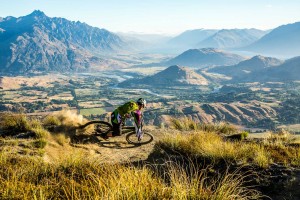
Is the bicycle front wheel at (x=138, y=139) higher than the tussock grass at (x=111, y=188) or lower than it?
lower

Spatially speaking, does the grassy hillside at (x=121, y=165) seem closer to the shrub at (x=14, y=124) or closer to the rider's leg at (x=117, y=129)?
the shrub at (x=14, y=124)

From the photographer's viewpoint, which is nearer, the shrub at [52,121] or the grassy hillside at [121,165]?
the grassy hillside at [121,165]

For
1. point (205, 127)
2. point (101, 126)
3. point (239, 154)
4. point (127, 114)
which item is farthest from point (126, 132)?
point (239, 154)

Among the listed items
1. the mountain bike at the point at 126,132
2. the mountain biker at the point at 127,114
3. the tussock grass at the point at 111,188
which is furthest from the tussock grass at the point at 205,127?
the tussock grass at the point at 111,188

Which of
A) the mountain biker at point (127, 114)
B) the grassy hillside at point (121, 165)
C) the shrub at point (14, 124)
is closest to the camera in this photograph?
the grassy hillside at point (121, 165)

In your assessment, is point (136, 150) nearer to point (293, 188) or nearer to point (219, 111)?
point (293, 188)

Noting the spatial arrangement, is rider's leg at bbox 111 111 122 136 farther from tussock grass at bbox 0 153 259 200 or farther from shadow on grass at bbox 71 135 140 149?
tussock grass at bbox 0 153 259 200

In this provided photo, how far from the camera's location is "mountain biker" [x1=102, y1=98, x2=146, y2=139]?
1291 centimetres

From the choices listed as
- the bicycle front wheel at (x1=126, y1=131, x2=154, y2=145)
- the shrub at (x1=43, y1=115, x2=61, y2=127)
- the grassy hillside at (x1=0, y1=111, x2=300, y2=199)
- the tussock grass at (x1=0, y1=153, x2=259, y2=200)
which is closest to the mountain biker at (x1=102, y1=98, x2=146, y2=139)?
the bicycle front wheel at (x1=126, y1=131, x2=154, y2=145)

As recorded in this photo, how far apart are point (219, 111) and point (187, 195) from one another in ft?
468

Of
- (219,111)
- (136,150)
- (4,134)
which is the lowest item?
(219,111)

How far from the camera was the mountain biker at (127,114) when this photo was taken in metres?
12.9

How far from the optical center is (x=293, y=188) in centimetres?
643

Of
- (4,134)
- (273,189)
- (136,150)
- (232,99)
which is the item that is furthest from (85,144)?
(232,99)
